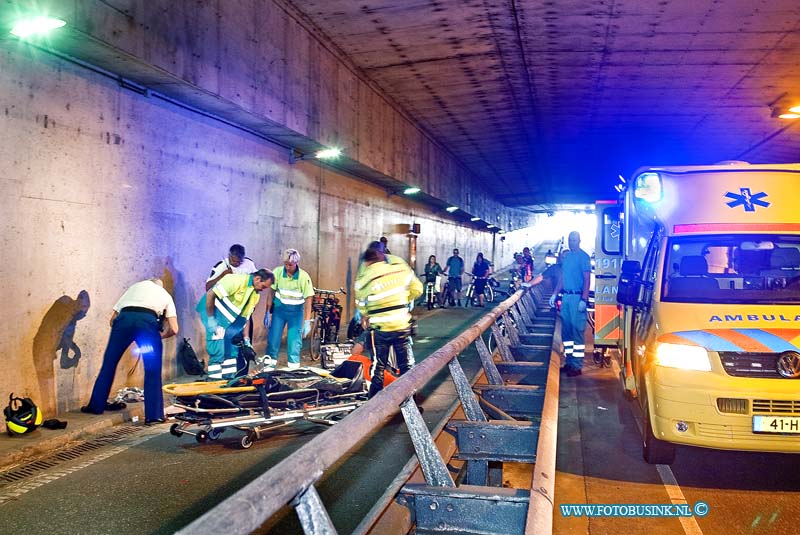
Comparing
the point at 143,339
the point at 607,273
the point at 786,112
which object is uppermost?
the point at 786,112

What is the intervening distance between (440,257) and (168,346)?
17.9m

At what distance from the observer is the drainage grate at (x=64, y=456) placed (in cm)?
551

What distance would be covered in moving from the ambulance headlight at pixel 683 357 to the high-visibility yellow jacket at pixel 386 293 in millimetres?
2648

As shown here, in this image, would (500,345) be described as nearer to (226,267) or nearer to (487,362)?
(487,362)

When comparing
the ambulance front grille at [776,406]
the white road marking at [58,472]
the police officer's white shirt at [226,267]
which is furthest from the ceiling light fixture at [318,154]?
the ambulance front grille at [776,406]

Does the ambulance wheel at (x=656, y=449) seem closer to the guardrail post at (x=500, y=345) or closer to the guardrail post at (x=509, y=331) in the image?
the guardrail post at (x=500, y=345)

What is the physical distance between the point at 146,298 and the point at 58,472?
2095 mm

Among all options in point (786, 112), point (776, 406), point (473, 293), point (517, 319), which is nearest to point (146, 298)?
point (776, 406)

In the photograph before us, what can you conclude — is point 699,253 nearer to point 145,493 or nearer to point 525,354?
point 525,354

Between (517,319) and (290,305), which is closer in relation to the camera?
(290,305)

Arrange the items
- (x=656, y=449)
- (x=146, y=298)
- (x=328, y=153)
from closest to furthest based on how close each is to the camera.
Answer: (x=656, y=449)
(x=146, y=298)
(x=328, y=153)

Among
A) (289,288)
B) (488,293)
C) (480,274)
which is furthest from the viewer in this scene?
(488,293)

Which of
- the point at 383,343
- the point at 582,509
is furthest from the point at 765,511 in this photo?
the point at 383,343

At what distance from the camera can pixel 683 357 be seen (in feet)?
18.2
